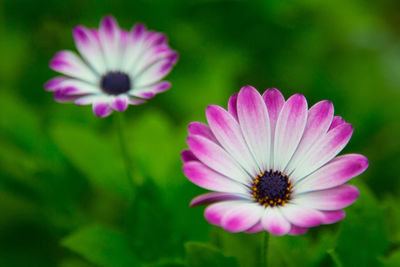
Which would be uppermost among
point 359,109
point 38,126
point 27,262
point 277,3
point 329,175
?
point 277,3

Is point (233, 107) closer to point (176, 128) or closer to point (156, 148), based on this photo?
point (156, 148)

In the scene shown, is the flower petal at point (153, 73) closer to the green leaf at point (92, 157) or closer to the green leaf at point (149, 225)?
the green leaf at point (149, 225)

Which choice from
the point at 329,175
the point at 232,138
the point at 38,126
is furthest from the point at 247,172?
the point at 38,126

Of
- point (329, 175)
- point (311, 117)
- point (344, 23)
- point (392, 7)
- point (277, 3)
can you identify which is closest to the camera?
point (329, 175)

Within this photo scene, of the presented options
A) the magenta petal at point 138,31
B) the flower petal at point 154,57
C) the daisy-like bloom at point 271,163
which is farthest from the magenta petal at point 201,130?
the magenta petal at point 138,31

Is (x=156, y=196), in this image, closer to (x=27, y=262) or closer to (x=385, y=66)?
(x=27, y=262)

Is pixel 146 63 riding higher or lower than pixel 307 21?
lower

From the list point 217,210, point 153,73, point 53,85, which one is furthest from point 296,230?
point 53,85

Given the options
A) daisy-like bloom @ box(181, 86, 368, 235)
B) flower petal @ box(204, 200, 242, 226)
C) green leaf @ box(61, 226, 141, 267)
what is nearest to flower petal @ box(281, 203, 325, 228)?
daisy-like bloom @ box(181, 86, 368, 235)

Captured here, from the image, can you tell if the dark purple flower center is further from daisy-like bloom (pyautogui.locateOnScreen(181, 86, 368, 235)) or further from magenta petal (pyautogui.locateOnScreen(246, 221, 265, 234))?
magenta petal (pyautogui.locateOnScreen(246, 221, 265, 234))
